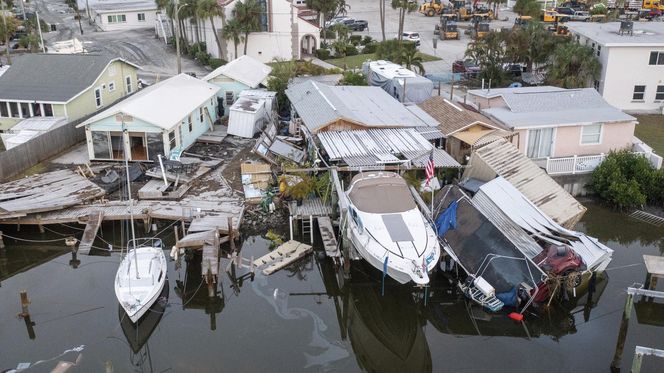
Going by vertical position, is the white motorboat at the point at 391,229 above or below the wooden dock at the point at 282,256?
above

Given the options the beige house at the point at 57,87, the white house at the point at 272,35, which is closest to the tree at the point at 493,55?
the white house at the point at 272,35

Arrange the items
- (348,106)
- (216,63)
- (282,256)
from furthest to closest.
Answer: (216,63) → (348,106) → (282,256)

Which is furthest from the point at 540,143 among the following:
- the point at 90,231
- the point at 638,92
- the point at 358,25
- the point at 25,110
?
the point at 358,25

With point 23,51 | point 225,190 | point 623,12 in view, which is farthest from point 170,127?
point 623,12

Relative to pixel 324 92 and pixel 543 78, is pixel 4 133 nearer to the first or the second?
pixel 324 92

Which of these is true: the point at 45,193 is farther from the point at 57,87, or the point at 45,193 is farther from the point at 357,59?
the point at 357,59

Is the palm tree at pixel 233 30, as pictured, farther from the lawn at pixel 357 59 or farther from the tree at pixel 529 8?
the tree at pixel 529 8
